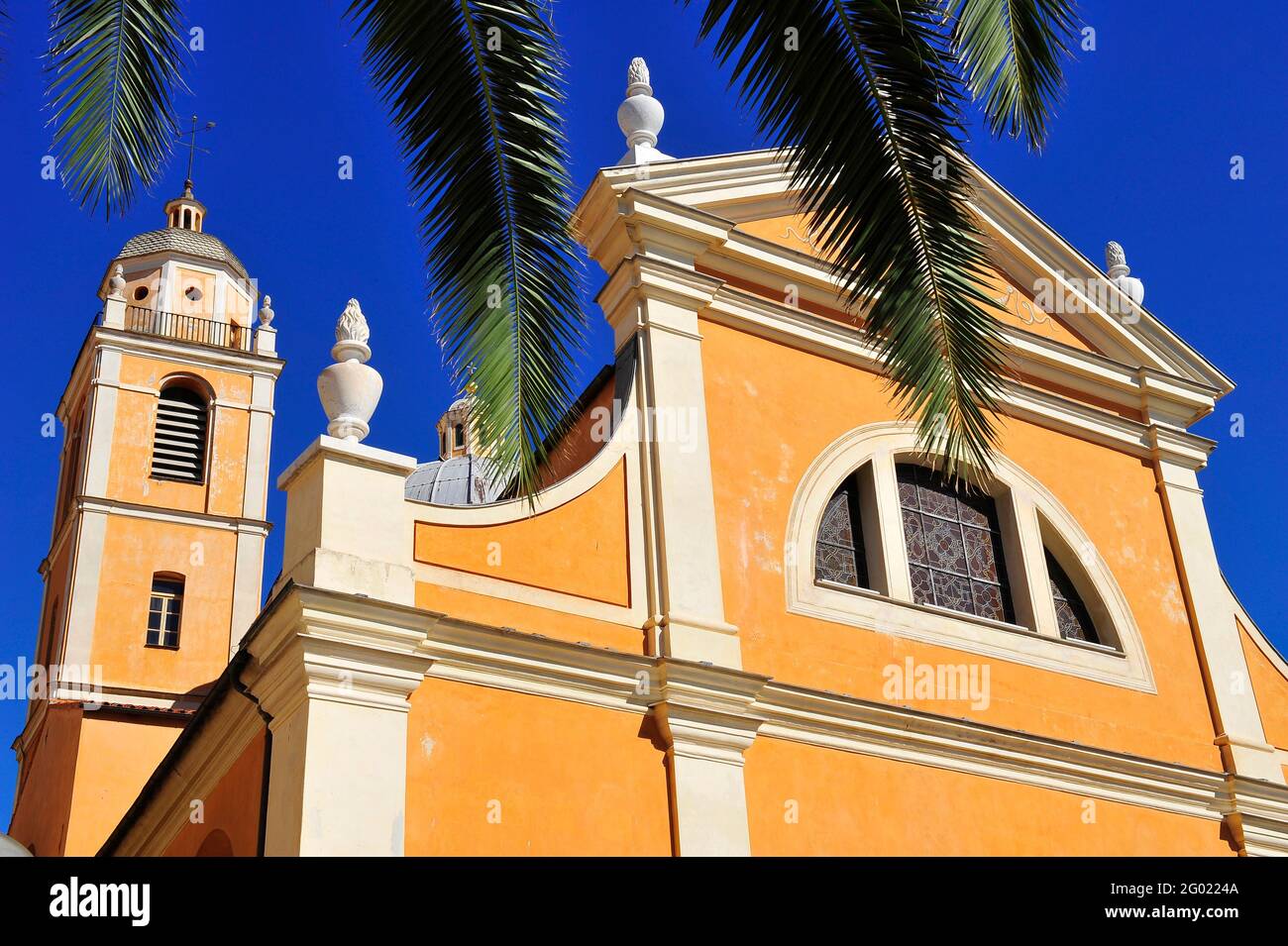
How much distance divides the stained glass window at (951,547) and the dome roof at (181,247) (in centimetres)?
2094

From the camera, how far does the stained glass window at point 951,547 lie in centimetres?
1261

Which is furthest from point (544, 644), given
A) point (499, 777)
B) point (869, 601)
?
point (869, 601)

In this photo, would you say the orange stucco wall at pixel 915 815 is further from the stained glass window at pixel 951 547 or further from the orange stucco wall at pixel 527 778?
the stained glass window at pixel 951 547

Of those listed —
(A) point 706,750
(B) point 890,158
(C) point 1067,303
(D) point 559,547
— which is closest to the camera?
(B) point 890,158

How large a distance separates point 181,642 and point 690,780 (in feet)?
52.9

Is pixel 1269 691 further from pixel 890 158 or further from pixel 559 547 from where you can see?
pixel 890 158

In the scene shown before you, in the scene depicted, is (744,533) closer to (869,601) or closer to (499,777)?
(869,601)

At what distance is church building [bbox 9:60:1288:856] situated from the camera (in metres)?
9.34

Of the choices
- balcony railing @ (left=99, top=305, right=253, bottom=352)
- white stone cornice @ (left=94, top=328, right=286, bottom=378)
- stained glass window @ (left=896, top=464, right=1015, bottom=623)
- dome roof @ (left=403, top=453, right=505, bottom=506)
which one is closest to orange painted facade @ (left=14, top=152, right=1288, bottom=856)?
stained glass window @ (left=896, top=464, right=1015, bottom=623)

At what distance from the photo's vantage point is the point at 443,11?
5.71 m

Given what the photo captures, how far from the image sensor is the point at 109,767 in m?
22.4

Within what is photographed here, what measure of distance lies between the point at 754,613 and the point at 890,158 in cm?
592

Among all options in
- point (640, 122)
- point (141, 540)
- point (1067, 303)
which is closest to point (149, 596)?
point (141, 540)

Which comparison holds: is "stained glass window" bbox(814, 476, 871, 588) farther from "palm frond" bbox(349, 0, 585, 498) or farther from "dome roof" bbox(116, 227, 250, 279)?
"dome roof" bbox(116, 227, 250, 279)
